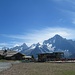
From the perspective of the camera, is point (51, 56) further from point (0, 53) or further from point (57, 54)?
point (0, 53)

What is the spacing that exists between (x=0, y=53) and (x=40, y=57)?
1388 inches

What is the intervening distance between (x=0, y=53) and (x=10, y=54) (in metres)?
6.76

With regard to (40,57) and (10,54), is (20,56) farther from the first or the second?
(40,57)

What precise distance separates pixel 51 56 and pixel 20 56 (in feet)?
96.7

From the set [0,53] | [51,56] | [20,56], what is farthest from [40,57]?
[0,53]

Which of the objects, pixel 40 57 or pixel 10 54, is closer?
pixel 40 57

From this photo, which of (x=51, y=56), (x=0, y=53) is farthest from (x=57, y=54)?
(x=0, y=53)

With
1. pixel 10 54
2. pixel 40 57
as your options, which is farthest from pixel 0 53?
pixel 40 57

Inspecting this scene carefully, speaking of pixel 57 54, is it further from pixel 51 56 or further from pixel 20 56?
pixel 20 56

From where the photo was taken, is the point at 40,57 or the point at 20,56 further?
the point at 20,56

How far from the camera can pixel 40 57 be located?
142 metres

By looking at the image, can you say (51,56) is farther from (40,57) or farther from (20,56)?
(20,56)

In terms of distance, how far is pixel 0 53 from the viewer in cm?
16562

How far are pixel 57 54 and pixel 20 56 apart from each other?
33299mm
